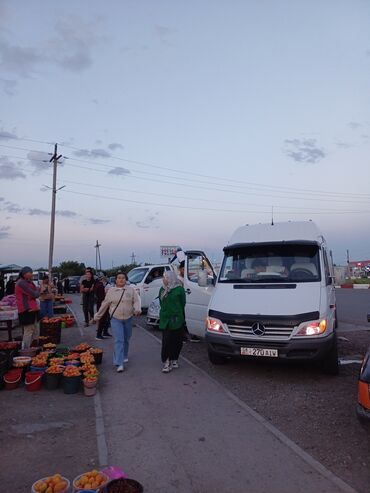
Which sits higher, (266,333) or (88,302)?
(266,333)

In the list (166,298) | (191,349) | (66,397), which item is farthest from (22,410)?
→ (191,349)

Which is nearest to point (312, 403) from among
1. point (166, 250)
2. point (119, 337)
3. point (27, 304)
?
point (119, 337)

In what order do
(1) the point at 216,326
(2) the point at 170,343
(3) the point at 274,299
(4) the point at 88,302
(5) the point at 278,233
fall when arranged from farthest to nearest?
(4) the point at 88,302, (5) the point at 278,233, (2) the point at 170,343, (1) the point at 216,326, (3) the point at 274,299

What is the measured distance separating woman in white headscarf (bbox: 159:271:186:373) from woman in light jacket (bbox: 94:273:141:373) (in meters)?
0.51

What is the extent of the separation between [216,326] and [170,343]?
3.49ft

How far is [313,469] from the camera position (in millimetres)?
4082

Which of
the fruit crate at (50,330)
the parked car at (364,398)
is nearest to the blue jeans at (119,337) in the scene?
the fruit crate at (50,330)

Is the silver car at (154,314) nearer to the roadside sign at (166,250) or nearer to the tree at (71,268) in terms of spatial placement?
the roadside sign at (166,250)

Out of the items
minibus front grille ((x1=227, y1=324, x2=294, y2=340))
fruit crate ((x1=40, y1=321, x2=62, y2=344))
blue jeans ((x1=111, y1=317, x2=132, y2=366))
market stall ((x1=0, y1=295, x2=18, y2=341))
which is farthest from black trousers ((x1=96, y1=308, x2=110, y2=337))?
minibus front grille ((x1=227, y1=324, x2=294, y2=340))

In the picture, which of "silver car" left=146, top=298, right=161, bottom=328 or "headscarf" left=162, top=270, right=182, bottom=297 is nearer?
"headscarf" left=162, top=270, right=182, bottom=297

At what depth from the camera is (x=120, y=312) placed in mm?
7988

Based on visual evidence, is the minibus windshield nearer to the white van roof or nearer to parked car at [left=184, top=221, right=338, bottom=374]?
parked car at [left=184, top=221, right=338, bottom=374]

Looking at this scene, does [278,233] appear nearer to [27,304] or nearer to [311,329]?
[311,329]

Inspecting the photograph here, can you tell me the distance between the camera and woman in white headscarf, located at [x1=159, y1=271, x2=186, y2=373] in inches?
315
